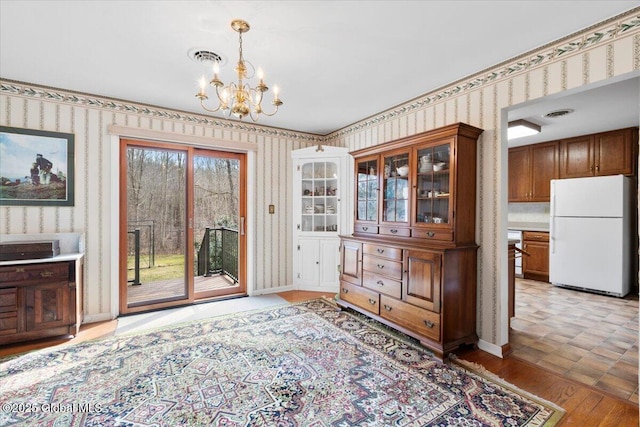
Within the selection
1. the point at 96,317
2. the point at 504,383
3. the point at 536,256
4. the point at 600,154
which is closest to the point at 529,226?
the point at 536,256

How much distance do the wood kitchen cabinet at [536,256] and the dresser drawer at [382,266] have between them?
370 cm

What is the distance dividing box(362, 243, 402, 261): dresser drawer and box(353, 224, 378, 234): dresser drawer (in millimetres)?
275

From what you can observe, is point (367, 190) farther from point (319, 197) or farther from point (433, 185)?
point (319, 197)

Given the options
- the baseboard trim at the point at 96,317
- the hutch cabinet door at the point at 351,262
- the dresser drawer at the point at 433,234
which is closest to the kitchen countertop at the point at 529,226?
the dresser drawer at the point at 433,234

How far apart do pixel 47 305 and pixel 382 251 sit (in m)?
3.31

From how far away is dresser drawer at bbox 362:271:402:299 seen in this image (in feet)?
9.81

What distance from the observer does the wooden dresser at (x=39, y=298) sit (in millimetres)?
2717

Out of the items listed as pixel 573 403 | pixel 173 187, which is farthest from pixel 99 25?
pixel 573 403

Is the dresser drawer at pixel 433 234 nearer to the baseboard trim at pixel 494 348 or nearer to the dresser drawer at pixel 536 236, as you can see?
the baseboard trim at pixel 494 348

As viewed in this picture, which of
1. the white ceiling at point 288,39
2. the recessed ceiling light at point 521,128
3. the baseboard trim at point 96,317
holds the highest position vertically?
the white ceiling at point 288,39

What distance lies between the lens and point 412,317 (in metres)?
2.81

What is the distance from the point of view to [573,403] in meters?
1.99

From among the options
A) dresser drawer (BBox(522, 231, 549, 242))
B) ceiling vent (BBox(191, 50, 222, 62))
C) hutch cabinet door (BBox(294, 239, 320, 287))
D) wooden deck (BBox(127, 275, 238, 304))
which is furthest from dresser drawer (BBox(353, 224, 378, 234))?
dresser drawer (BBox(522, 231, 549, 242))

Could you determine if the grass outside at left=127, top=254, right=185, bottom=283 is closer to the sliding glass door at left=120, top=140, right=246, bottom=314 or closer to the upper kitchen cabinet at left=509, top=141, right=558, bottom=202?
the sliding glass door at left=120, top=140, right=246, bottom=314
